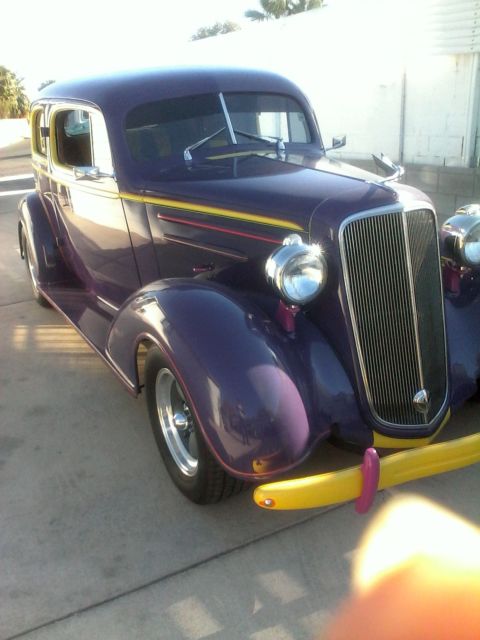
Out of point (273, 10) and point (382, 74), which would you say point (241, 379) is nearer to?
point (382, 74)

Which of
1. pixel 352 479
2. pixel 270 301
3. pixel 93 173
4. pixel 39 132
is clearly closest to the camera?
pixel 352 479

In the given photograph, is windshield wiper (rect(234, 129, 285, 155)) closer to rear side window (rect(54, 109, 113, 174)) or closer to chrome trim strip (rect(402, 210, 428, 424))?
rear side window (rect(54, 109, 113, 174))

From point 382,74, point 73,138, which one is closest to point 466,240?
point 73,138

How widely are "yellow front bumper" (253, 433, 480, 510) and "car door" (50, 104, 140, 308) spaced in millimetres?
Answer: 1966

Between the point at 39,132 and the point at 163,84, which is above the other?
the point at 163,84

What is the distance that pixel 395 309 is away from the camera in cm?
253

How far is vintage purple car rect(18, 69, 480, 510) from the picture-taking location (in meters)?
2.24

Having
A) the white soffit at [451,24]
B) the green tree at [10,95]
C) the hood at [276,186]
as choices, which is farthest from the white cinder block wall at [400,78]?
the green tree at [10,95]

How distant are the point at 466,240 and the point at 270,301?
1.00m

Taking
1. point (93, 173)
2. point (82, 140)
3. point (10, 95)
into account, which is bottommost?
point (10, 95)

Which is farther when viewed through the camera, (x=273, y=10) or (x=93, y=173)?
(x=273, y=10)

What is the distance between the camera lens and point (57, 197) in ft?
14.6

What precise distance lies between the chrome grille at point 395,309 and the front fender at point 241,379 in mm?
204

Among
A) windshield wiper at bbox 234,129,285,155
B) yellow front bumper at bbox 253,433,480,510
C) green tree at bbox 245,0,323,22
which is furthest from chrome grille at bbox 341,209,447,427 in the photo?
green tree at bbox 245,0,323,22
